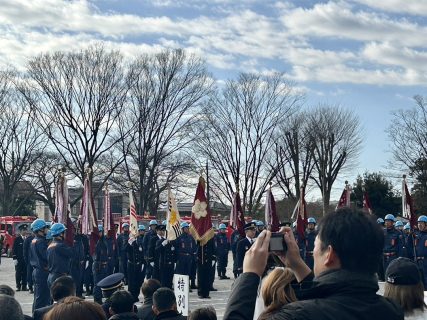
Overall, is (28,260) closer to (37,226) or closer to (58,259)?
(37,226)

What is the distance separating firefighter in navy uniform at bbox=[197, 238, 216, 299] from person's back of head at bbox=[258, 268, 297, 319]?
14402 millimetres

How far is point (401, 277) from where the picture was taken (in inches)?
165

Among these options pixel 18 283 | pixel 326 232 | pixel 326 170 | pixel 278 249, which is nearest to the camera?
pixel 326 232

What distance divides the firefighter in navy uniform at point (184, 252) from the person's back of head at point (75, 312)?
1566 cm

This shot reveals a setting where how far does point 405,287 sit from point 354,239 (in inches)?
64.5

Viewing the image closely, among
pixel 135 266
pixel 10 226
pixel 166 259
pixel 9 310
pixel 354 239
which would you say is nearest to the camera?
pixel 354 239

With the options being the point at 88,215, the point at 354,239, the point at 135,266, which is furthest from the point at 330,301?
the point at 135,266

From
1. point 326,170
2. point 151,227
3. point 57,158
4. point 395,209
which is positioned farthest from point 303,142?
point 151,227

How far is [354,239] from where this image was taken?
2717 millimetres

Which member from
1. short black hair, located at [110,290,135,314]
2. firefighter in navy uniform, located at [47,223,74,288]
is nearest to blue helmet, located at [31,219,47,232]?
firefighter in navy uniform, located at [47,223,74,288]

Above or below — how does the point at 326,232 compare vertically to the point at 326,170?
below

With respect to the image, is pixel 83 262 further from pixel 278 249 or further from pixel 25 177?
pixel 25 177

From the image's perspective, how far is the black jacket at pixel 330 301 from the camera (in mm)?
2535

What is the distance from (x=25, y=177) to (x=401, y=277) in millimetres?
49074
